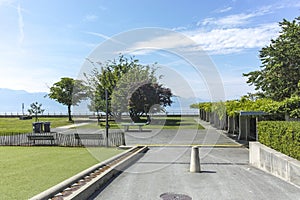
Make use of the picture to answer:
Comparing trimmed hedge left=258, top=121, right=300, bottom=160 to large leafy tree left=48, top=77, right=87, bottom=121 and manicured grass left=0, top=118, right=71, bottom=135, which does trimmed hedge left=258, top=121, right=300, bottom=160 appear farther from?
large leafy tree left=48, top=77, right=87, bottom=121

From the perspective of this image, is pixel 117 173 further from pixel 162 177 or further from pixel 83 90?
pixel 83 90

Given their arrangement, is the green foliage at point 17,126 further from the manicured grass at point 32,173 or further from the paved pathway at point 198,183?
the paved pathway at point 198,183

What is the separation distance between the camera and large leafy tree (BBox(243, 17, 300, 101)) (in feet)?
52.8

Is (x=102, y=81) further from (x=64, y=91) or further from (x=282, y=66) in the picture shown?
(x=282, y=66)

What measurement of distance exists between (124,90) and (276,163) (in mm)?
29335

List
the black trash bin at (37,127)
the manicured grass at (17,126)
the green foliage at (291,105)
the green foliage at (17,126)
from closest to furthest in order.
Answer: the green foliage at (291,105) < the green foliage at (17,126) < the manicured grass at (17,126) < the black trash bin at (37,127)

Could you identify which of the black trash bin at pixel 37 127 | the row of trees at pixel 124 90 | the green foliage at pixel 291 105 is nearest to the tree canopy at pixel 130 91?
the row of trees at pixel 124 90

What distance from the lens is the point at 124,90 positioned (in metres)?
36.8

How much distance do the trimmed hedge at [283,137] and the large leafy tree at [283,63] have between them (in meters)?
6.22

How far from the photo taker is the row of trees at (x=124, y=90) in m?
36.1

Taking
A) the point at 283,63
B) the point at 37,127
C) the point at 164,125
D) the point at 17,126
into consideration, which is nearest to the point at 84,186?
the point at 283,63

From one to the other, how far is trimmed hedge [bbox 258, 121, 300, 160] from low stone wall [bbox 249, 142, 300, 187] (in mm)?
271

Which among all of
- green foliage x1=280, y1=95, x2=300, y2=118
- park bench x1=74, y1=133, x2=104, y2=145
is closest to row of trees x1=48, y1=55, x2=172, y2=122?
park bench x1=74, y1=133, x2=104, y2=145

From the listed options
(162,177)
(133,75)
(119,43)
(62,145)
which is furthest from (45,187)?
(133,75)
